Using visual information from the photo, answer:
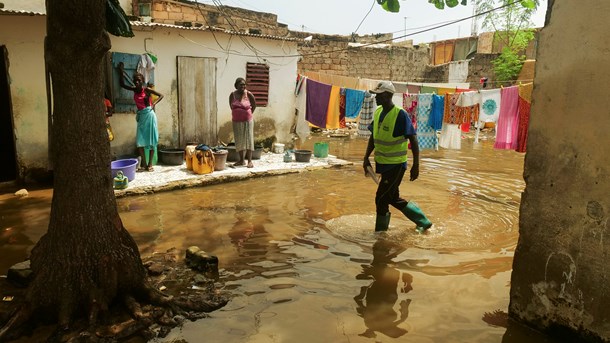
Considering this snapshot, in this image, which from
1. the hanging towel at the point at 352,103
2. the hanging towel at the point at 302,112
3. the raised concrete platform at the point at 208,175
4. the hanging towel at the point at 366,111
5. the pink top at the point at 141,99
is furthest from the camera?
the hanging towel at the point at 302,112

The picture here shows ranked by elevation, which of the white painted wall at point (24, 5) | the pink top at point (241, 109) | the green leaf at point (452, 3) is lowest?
the pink top at point (241, 109)

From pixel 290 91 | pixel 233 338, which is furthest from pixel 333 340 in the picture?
pixel 290 91

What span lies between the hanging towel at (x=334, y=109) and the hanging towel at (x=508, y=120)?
173 inches

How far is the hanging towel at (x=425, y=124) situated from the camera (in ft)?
31.6

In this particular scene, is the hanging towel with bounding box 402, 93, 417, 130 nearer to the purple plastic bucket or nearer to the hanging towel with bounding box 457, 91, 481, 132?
the hanging towel with bounding box 457, 91, 481, 132

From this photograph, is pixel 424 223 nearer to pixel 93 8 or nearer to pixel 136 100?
pixel 93 8

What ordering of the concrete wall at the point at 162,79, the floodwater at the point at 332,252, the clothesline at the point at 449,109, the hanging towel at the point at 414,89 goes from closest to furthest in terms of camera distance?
the floodwater at the point at 332,252
the concrete wall at the point at 162,79
the clothesline at the point at 449,109
the hanging towel at the point at 414,89

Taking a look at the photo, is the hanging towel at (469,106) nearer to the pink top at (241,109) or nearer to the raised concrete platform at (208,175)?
the raised concrete platform at (208,175)

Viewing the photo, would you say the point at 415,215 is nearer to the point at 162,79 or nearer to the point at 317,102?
the point at 162,79

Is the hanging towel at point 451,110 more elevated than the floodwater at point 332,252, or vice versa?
the hanging towel at point 451,110

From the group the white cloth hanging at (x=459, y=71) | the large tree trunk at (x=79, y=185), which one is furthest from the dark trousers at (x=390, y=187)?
the white cloth hanging at (x=459, y=71)

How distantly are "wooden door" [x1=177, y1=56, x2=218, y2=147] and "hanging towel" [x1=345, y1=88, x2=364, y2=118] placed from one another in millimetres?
3399

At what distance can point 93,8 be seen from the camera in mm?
3254

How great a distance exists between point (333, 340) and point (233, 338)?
742 mm
